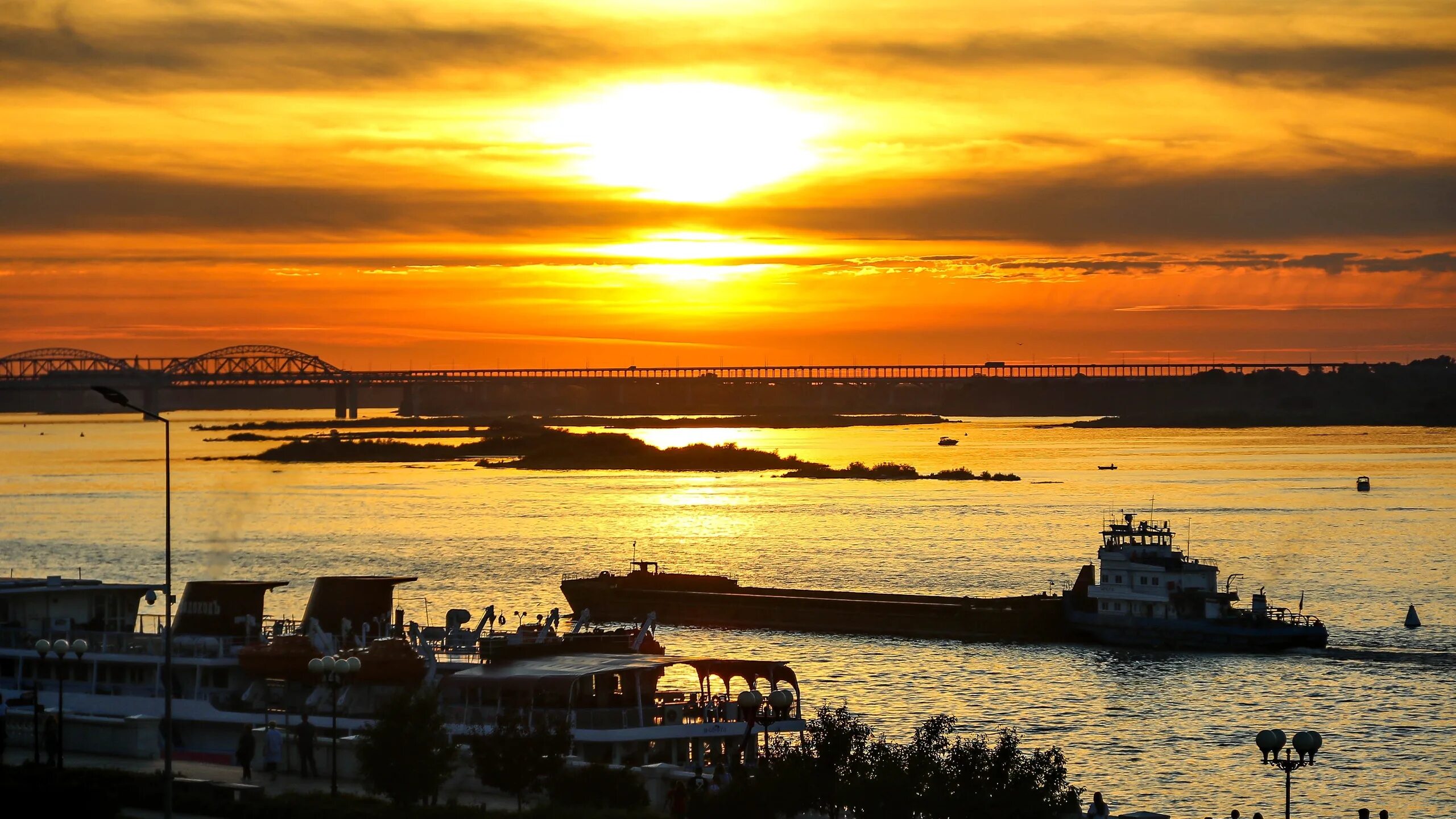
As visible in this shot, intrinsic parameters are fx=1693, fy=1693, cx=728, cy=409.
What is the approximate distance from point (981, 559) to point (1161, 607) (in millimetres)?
29736

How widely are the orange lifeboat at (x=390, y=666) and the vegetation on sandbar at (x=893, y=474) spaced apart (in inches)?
5255

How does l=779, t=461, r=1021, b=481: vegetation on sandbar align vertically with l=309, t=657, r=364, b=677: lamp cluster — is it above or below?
above

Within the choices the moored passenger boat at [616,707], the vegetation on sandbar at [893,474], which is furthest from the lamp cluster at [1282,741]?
the vegetation on sandbar at [893,474]

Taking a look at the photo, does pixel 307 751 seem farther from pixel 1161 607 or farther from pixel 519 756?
pixel 1161 607

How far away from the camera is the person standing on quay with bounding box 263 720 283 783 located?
32.8m

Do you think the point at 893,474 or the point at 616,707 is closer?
the point at 616,707

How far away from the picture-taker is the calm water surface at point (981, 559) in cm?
4400

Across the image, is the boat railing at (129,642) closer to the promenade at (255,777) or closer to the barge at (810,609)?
the promenade at (255,777)

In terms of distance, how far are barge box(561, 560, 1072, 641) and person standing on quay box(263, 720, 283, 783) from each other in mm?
36984

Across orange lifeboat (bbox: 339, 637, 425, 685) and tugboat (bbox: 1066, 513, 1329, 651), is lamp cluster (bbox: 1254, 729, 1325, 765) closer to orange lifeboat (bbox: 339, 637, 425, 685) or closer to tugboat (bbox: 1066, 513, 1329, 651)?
orange lifeboat (bbox: 339, 637, 425, 685)

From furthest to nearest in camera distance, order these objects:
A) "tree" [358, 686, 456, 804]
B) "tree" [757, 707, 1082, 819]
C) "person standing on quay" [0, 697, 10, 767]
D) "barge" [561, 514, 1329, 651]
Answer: "barge" [561, 514, 1329, 651], "person standing on quay" [0, 697, 10, 767], "tree" [358, 686, 456, 804], "tree" [757, 707, 1082, 819]

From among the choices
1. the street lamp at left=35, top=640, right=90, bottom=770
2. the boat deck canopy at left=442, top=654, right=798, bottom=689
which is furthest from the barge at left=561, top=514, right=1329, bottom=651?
the street lamp at left=35, top=640, right=90, bottom=770

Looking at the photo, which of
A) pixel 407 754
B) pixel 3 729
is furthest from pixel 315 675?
pixel 407 754

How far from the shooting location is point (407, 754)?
1109 inches
